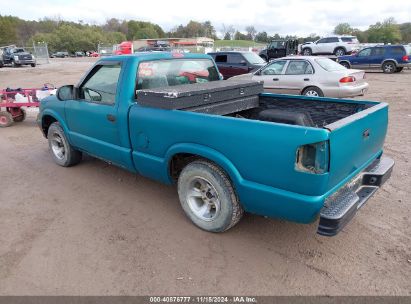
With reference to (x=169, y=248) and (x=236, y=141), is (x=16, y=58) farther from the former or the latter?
(x=236, y=141)

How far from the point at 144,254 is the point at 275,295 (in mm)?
1261

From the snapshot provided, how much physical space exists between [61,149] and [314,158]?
4370mm

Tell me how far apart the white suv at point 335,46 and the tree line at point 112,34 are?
4461 cm

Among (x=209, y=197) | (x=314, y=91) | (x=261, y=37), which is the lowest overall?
(x=209, y=197)

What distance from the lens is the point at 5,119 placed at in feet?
27.4

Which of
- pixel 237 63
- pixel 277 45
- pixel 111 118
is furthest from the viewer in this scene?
pixel 277 45

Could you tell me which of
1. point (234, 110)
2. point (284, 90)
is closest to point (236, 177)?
point (234, 110)

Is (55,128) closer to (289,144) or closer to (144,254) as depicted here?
(144,254)

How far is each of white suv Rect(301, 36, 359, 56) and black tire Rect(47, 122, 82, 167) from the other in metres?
28.3

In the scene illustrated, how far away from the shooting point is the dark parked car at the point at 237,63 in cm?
1358

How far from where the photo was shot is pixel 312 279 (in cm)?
280

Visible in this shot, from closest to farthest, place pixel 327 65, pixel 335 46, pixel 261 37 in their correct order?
pixel 327 65 < pixel 335 46 < pixel 261 37

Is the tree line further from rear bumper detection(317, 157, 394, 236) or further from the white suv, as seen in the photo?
rear bumper detection(317, 157, 394, 236)

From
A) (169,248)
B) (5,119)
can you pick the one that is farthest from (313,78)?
(5,119)
